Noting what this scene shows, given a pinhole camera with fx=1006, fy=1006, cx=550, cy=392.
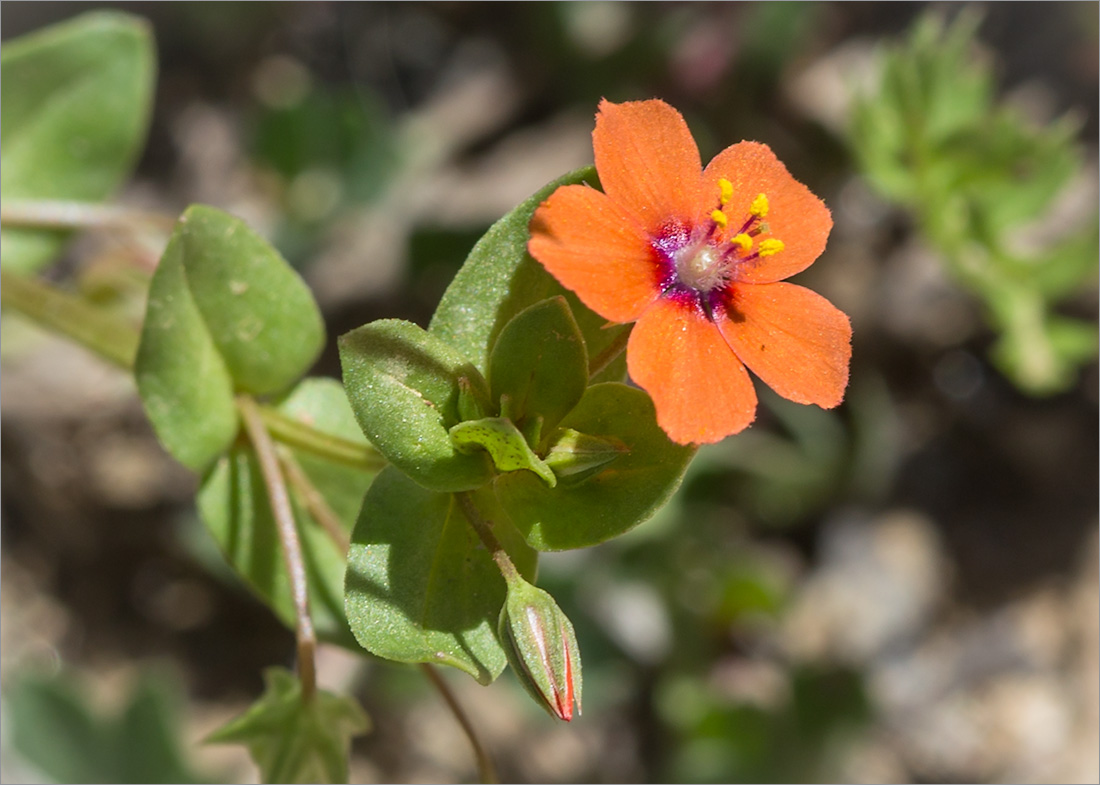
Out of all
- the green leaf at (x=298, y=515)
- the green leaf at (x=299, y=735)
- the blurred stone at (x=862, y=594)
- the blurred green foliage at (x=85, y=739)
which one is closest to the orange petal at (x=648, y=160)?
the green leaf at (x=298, y=515)

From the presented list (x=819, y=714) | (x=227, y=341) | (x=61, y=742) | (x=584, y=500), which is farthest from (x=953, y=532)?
(x=61, y=742)

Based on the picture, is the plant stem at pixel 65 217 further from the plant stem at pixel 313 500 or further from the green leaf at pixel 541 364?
the green leaf at pixel 541 364

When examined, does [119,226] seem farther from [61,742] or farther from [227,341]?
[61,742]

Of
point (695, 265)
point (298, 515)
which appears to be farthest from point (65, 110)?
point (695, 265)

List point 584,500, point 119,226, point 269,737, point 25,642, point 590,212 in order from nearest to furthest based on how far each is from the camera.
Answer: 1. point 590,212
2. point 584,500
3. point 269,737
4. point 119,226
5. point 25,642

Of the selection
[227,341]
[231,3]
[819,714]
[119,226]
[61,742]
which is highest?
[231,3]

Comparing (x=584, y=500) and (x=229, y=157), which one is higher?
(x=229, y=157)
